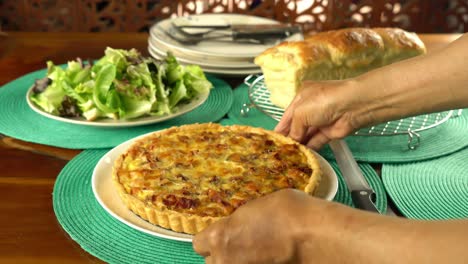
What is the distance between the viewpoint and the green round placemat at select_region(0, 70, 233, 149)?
1718 mm

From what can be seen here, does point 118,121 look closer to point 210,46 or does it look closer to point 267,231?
point 210,46

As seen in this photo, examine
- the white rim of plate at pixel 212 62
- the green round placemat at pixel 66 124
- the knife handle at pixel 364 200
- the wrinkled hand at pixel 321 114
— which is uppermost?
the wrinkled hand at pixel 321 114

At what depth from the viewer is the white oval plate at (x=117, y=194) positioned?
125 centimetres

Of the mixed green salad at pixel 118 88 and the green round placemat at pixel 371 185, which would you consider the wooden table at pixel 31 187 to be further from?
the green round placemat at pixel 371 185

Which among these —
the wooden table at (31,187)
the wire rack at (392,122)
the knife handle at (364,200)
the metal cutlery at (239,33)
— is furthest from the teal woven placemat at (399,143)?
the metal cutlery at (239,33)

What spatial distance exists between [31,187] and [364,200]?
0.79 meters

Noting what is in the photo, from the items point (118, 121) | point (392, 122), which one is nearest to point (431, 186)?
point (392, 122)

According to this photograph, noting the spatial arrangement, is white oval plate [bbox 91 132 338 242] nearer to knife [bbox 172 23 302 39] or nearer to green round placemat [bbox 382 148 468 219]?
green round placemat [bbox 382 148 468 219]

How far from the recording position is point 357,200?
1.36m

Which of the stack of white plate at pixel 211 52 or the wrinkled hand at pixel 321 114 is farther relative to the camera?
the stack of white plate at pixel 211 52

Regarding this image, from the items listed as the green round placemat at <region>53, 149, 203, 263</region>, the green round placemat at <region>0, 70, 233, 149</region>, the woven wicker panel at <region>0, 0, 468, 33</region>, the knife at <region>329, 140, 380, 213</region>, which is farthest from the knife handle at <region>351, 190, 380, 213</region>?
the woven wicker panel at <region>0, 0, 468, 33</region>

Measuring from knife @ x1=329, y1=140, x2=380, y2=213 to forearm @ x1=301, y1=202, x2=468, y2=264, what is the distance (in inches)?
18.6

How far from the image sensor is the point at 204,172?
1467 mm

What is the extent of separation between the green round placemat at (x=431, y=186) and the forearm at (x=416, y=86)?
0.15m
